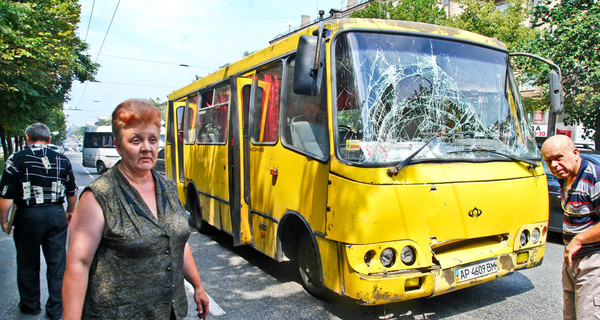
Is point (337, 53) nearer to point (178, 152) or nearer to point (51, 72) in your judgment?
point (178, 152)

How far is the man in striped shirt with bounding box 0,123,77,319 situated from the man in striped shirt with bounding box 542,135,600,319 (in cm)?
425

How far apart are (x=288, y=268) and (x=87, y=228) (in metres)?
4.45

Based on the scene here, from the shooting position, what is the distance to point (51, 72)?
56.1ft

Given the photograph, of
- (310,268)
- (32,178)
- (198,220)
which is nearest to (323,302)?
(310,268)

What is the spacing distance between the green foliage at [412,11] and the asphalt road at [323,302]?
847 inches

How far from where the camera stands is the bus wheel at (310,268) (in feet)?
15.4

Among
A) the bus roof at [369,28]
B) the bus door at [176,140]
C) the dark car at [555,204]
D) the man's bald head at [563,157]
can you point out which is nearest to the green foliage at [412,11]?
the dark car at [555,204]

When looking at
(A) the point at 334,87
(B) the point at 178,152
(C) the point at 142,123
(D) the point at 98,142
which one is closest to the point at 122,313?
(C) the point at 142,123

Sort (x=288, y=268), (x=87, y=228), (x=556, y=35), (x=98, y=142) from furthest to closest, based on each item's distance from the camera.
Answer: (x=98, y=142)
(x=556, y=35)
(x=288, y=268)
(x=87, y=228)

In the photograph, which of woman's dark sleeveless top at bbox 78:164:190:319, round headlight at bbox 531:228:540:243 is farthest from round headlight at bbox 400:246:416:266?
woman's dark sleeveless top at bbox 78:164:190:319

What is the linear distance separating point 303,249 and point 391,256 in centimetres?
128

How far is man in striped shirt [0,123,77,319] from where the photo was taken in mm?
4352

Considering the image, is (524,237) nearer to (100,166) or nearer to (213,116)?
(213,116)

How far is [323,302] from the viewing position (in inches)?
190
